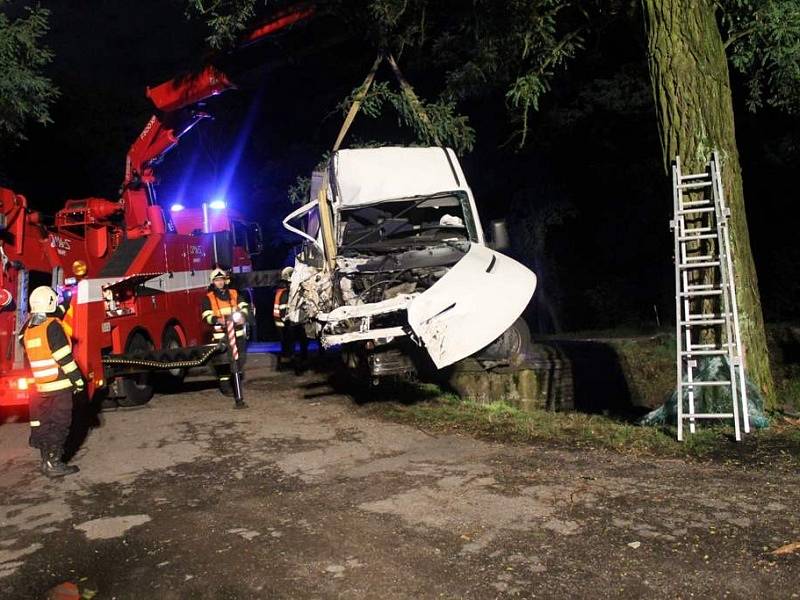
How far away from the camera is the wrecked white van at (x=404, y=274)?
23.8 feet

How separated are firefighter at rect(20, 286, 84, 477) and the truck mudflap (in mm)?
3045

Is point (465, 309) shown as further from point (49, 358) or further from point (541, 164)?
point (541, 164)

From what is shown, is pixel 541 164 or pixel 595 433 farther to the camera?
pixel 541 164

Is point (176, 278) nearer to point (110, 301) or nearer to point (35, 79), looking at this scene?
point (110, 301)

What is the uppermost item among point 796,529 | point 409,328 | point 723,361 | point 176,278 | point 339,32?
point 339,32

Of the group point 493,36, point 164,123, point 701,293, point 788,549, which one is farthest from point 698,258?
point 164,123

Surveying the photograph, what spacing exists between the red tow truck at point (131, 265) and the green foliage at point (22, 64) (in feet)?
7.13

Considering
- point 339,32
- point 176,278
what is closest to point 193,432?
point 176,278

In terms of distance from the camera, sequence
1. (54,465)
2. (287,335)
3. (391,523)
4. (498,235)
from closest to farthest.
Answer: (391,523)
(54,465)
(498,235)
(287,335)

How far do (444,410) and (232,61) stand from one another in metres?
6.12

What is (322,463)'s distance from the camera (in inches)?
270

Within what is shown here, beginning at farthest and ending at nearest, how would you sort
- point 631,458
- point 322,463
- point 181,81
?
point 181,81, point 322,463, point 631,458

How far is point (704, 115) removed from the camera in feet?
25.2

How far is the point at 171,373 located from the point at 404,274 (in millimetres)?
4305
